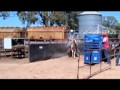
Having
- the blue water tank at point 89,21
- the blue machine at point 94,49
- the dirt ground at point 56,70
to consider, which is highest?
the blue water tank at point 89,21

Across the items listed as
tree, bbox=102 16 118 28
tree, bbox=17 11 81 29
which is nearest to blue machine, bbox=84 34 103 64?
tree, bbox=17 11 81 29

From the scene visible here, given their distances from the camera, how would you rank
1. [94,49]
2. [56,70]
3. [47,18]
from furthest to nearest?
[47,18] → [94,49] → [56,70]

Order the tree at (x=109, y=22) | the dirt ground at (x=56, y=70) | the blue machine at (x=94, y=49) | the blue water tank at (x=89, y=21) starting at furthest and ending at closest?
the tree at (x=109, y=22) < the blue water tank at (x=89, y=21) < the blue machine at (x=94, y=49) < the dirt ground at (x=56, y=70)

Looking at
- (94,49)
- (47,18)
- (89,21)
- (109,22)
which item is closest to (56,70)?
(94,49)

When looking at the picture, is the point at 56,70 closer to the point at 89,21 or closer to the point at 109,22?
the point at 89,21

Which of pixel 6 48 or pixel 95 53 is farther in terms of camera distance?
pixel 6 48

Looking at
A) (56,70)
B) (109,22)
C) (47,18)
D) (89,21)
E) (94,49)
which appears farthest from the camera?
(109,22)

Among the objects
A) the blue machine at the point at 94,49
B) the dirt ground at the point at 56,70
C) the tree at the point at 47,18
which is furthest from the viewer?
the tree at the point at 47,18

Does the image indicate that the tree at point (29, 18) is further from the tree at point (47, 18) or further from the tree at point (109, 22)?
the tree at point (109, 22)

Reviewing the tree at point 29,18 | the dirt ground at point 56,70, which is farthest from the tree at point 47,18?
the dirt ground at point 56,70
